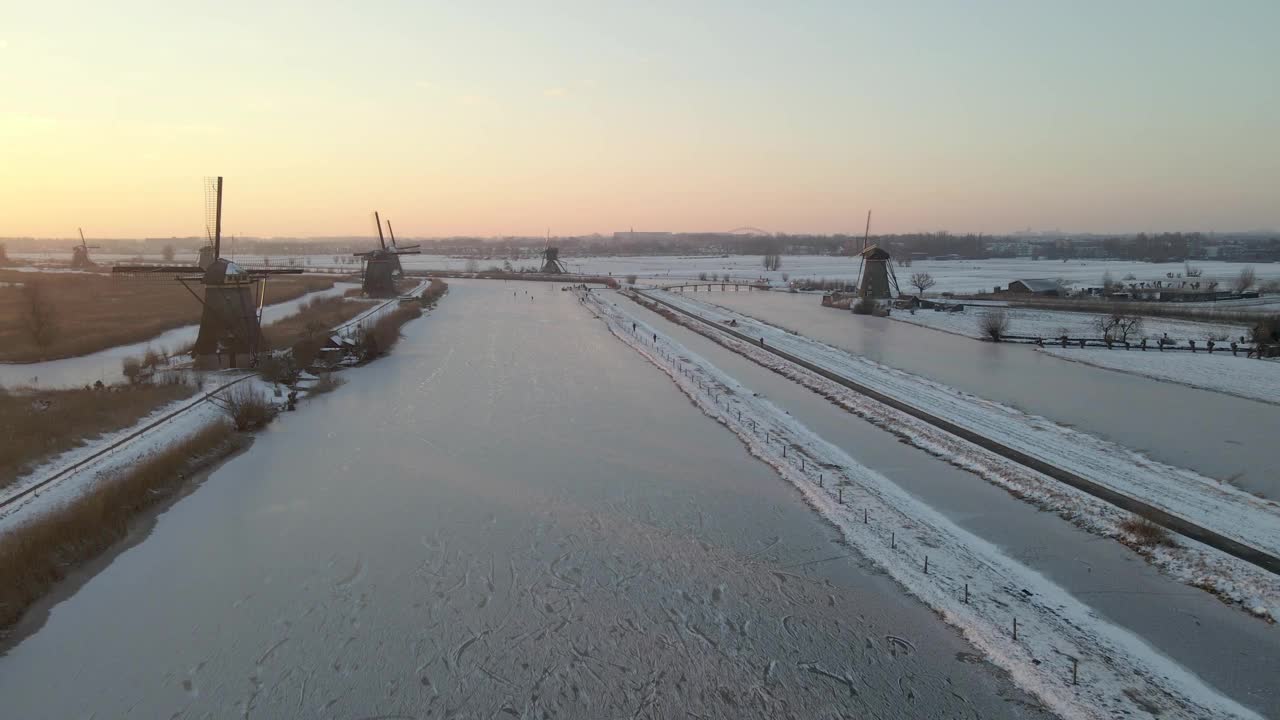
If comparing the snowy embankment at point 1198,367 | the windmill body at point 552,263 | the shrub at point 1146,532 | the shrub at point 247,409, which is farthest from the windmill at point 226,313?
the windmill body at point 552,263

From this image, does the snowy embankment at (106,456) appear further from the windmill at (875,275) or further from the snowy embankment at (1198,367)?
the windmill at (875,275)

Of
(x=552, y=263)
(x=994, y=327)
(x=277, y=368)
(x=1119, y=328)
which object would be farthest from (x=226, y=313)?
(x=552, y=263)

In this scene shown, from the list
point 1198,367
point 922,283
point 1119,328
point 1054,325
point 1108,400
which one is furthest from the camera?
point 922,283

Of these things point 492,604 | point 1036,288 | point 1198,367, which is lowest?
point 492,604

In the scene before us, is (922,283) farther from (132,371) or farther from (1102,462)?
(132,371)

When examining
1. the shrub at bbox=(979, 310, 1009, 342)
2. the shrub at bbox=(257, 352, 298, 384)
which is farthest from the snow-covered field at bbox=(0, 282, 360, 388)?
the shrub at bbox=(979, 310, 1009, 342)

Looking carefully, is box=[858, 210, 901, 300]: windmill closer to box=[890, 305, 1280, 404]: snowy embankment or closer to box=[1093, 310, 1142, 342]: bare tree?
box=[890, 305, 1280, 404]: snowy embankment
